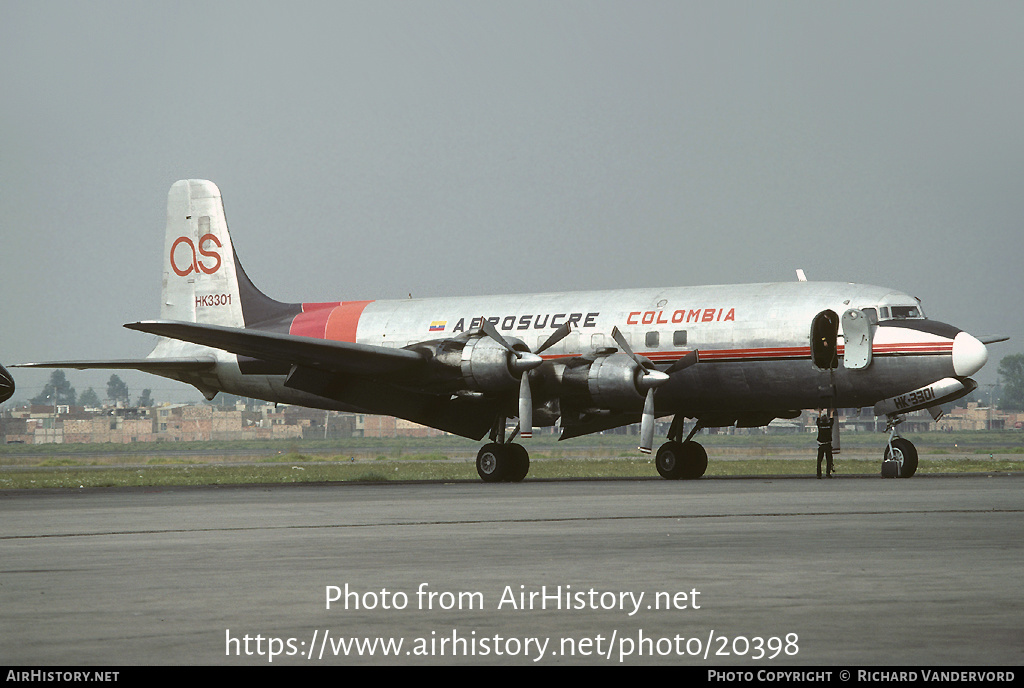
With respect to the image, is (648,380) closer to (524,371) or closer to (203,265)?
(524,371)

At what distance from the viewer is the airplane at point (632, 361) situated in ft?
92.6

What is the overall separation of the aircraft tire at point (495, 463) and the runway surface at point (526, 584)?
9.57 metres

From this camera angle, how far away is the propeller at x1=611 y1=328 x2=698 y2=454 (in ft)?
90.8

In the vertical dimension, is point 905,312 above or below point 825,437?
above

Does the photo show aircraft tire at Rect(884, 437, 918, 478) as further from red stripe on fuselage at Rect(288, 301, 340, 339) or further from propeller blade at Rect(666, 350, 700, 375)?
red stripe on fuselage at Rect(288, 301, 340, 339)

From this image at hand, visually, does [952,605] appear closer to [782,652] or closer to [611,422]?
[782,652]

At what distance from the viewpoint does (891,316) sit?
28.4 meters

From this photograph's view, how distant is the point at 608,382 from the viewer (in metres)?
28.7

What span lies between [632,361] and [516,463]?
148 inches

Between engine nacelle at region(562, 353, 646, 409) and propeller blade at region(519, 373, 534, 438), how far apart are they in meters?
1.01

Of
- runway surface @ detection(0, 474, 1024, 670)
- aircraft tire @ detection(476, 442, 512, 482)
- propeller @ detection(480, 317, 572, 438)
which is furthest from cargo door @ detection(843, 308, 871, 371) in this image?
runway surface @ detection(0, 474, 1024, 670)

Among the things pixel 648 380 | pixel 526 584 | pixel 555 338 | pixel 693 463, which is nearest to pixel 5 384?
pixel 555 338

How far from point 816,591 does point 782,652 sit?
2.69 metres
